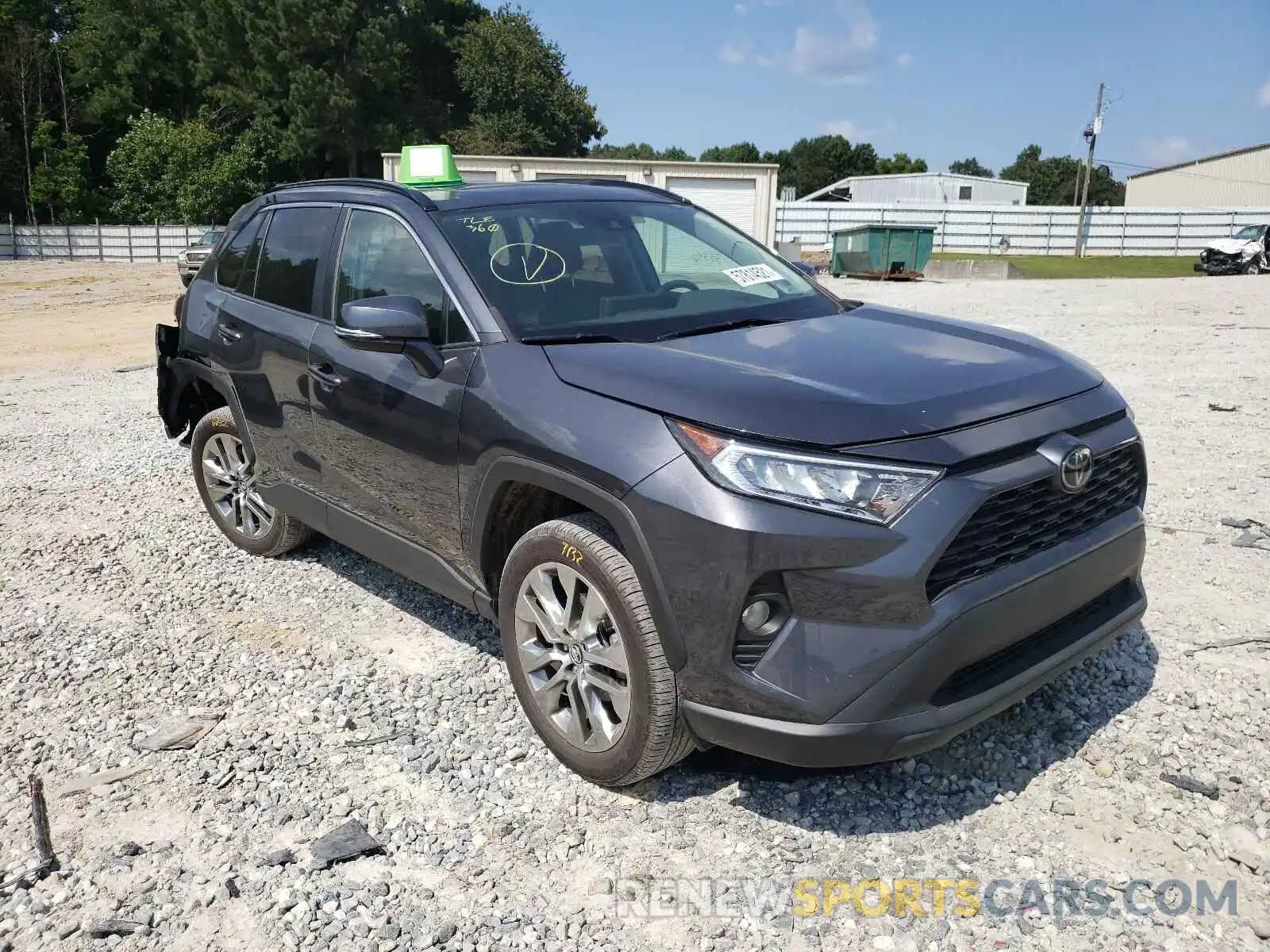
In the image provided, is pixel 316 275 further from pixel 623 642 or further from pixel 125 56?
pixel 125 56

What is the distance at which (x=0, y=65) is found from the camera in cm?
5050

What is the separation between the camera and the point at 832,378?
289cm

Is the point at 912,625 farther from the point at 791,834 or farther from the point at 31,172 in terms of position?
the point at 31,172

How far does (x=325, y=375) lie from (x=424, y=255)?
692mm

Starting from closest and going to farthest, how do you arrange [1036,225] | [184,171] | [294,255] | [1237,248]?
[294,255] < [1237,248] < [1036,225] < [184,171]

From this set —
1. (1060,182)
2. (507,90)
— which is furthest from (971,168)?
(507,90)

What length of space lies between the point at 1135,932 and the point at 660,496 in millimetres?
1590

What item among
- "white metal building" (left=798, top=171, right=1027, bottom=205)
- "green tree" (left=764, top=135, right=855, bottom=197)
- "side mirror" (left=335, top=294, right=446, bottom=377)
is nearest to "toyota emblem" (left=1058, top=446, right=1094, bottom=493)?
"side mirror" (left=335, top=294, right=446, bottom=377)

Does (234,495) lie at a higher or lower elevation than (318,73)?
lower

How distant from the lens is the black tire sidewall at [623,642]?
2832 millimetres

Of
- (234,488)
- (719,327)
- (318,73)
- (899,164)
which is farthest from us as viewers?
(899,164)

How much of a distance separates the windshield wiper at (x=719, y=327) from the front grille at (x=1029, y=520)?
118 cm

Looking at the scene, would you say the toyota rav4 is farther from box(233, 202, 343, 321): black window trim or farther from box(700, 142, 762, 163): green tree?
box(700, 142, 762, 163): green tree

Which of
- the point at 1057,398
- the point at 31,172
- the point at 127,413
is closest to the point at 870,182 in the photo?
the point at 31,172
